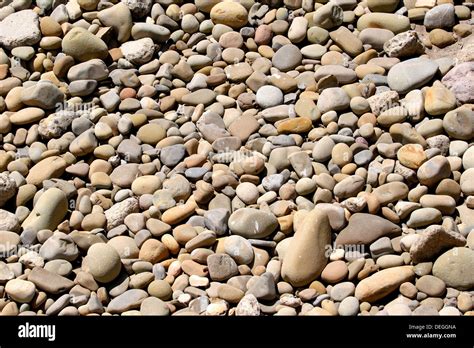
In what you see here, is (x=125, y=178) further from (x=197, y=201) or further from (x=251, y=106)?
(x=251, y=106)

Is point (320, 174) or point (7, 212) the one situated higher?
point (320, 174)

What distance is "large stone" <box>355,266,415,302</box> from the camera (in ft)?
10.0

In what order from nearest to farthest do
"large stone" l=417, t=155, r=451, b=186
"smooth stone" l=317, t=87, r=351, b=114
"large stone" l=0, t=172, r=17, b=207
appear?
"large stone" l=417, t=155, r=451, b=186, "large stone" l=0, t=172, r=17, b=207, "smooth stone" l=317, t=87, r=351, b=114

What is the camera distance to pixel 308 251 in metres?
3.17

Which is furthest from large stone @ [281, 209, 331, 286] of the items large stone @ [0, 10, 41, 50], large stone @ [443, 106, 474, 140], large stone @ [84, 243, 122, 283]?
large stone @ [0, 10, 41, 50]

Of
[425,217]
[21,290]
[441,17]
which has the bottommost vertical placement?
[21,290]

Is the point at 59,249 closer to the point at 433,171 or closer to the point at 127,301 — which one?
the point at 127,301

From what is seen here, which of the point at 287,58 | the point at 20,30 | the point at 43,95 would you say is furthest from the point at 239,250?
the point at 20,30

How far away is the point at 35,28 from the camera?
14.2ft

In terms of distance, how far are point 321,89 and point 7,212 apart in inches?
65.6

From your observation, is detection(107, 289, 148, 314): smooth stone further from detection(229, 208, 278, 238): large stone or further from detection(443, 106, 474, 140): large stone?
detection(443, 106, 474, 140): large stone

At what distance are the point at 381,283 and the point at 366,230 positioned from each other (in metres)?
0.28

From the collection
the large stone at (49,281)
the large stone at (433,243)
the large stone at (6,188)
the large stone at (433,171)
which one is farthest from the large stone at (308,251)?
the large stone at (6,188)
